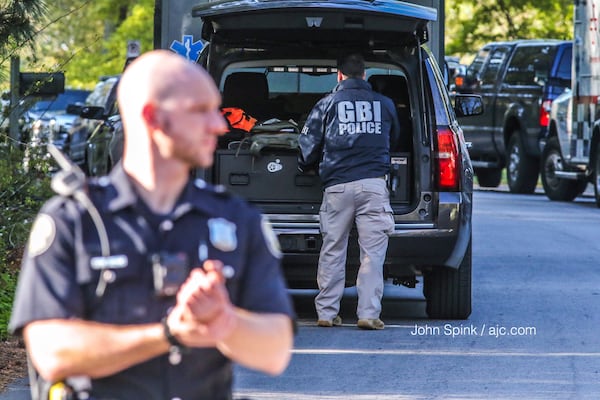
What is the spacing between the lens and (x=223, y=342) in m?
2.92

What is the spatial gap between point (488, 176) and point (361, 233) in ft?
58.7

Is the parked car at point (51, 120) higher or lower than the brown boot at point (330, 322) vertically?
higher

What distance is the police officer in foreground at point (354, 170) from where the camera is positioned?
30.0ft

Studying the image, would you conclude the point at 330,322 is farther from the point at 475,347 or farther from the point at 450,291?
the point at 475,347

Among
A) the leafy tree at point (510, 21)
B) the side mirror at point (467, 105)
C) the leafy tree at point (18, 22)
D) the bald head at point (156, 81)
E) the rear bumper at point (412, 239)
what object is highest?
the leafy tree at point (510, 21)

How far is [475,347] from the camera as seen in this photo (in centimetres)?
889

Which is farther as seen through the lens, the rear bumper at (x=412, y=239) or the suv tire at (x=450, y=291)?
the suv tire at (x=450, y=291)

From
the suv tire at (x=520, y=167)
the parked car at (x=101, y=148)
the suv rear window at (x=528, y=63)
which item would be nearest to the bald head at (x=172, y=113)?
the parked car at (x=101, y=148)

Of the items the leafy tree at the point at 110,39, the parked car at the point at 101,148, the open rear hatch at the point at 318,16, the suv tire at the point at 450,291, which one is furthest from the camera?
the leafy tree at the point at 110,39

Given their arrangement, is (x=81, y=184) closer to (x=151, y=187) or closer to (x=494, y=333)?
(x=151, y=187)

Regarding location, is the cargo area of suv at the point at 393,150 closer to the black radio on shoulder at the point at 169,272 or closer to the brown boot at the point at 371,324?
the brown boot at the point at 371,324

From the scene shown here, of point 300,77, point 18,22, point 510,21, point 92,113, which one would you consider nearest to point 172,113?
point 18,22

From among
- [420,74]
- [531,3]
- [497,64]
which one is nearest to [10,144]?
[420,74]

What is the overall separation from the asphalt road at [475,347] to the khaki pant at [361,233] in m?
0.29
